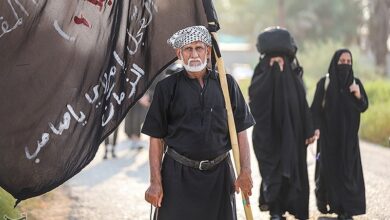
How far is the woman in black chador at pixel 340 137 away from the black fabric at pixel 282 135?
317 millimetres

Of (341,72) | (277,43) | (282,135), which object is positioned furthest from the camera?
→ (341,72)

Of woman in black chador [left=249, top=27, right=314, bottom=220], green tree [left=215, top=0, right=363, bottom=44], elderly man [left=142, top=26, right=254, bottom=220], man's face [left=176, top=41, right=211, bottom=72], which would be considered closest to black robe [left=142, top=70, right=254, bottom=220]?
elderly man [left=142, top=26, right=254, bottom=220]

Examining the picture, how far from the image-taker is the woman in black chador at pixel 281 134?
7090 mm

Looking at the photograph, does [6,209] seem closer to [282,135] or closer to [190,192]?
[190,192]

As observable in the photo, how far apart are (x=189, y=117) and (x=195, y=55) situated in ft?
1.29

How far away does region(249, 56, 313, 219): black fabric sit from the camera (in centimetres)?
709

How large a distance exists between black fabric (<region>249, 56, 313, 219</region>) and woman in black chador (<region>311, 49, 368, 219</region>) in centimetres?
32

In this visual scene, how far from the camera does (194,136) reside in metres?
4.34

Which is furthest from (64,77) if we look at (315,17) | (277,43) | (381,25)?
(315,17)

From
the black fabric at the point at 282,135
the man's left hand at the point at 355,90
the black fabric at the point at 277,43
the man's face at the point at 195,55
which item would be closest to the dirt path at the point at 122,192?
the black fabric at the point at 282,135

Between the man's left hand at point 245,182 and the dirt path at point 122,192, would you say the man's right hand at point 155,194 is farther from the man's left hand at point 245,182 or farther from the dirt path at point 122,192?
the dirt path at point 122,192

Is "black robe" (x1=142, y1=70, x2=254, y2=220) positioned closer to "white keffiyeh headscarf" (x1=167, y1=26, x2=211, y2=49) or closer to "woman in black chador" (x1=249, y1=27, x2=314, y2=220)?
"white keffiyeh headscarf" (x1=167, y1=26, x2=211, y2=49)

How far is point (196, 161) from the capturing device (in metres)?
4.41

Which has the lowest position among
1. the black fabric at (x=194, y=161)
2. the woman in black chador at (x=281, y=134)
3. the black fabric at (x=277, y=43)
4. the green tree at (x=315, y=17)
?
the green tree at (x=315, y=17)
